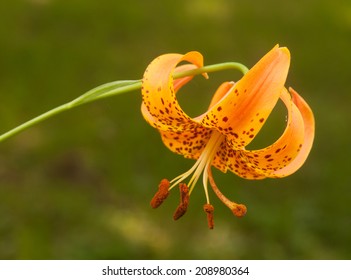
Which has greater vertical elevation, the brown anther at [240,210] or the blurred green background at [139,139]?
the blurred green background at [139,139]

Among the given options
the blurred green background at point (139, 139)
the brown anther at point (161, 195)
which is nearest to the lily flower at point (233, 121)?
the brown anther at point (161, 195)

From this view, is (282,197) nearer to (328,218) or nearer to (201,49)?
(328,218)

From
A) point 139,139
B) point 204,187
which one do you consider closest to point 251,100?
point 204,187

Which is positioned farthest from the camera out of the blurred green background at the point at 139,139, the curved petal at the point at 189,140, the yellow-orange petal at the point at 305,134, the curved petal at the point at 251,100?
the blurred green background at the point at 139,139

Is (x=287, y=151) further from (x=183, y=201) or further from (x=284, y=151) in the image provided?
(x=183, y=201)

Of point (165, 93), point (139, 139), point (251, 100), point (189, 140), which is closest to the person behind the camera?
point (251, 100)

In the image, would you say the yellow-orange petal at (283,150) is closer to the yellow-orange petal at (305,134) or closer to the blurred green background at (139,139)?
the yellow-orange petal at (305,134)
